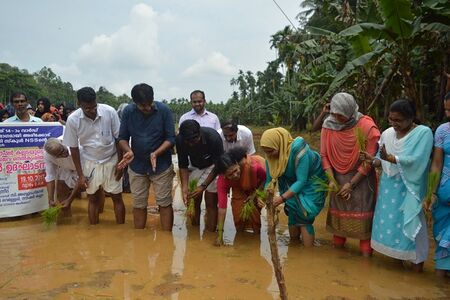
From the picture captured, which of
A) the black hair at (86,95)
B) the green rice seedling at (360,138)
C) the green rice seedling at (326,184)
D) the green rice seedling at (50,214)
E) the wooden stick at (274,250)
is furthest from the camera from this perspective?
the green rice seedling at (50,214)

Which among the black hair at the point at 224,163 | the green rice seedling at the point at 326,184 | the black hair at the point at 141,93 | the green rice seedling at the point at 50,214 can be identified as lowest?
the green rice seedling at the point at 50,214

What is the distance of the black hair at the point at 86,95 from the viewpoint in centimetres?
460

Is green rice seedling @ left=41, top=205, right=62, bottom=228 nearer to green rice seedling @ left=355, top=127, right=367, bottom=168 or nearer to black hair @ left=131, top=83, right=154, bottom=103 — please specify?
black hair @ left=131, top=83, right=154, bottom=103

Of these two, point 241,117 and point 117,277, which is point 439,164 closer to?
point 117,277

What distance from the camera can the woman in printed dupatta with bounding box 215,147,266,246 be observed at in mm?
4051

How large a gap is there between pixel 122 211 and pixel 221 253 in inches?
64.6

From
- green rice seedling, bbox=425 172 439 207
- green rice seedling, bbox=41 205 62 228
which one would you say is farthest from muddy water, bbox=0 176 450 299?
green rice seedling, bbox=425 172 439 207

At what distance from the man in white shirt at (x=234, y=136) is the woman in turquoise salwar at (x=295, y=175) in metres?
0.83

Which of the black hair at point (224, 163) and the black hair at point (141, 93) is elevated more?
the black hair at point (141, 93)

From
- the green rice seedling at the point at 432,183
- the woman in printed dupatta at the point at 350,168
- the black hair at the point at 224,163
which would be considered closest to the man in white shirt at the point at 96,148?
the black hair at the point at 224,163

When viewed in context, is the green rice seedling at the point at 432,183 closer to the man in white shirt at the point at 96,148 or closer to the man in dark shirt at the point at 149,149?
the man in dark shirt at the point at 149,149

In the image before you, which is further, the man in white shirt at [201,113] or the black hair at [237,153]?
the man in white shirt at [201,113]

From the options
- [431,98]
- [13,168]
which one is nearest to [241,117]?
[431,98]

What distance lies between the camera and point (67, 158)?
204 inches
